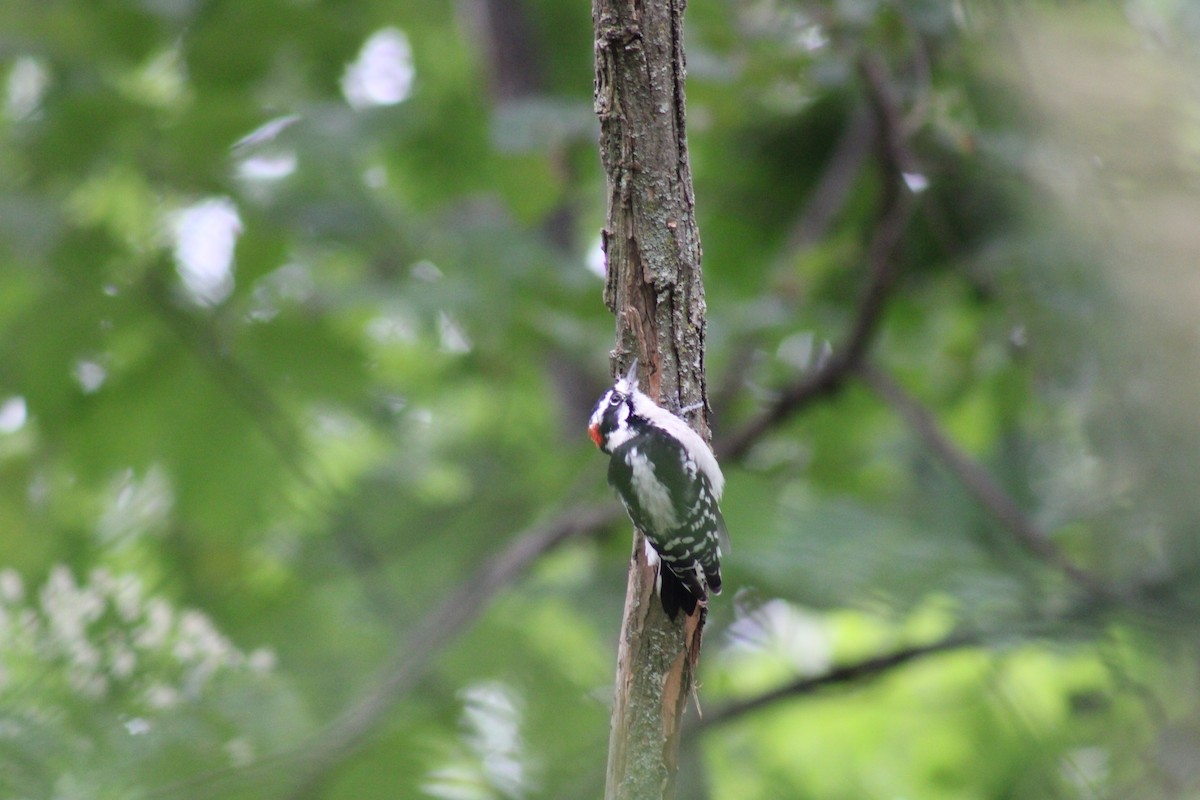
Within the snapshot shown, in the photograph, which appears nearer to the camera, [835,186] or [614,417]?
[614,417]

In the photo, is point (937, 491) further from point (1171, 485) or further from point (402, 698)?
point (402, 698)

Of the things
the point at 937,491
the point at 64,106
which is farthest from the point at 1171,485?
the point at 64,106

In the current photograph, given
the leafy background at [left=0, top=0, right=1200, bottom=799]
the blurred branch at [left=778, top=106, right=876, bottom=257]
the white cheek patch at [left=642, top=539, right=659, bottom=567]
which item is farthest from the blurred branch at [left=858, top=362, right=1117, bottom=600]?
the white cheek patch at [left=642, top=539, right=659, bottom=567]

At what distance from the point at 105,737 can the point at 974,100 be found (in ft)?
10.8

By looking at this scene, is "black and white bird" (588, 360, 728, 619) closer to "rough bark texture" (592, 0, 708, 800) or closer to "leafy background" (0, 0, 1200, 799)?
"rough bark texture" (592, 0, 708, 800)

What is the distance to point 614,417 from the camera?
125 inches

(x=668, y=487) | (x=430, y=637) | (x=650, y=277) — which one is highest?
(x=650, y=277)

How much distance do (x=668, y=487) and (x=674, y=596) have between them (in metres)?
0.77

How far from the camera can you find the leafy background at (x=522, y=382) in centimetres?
199

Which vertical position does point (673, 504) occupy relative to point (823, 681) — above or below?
above

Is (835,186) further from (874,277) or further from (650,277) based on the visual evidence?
(650,277)

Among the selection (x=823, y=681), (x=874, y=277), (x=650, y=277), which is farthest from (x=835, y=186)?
(x=650, y=277)

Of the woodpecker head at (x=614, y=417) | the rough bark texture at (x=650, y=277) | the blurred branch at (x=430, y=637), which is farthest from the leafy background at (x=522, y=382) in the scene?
the woodpecker head at (x=614, y=417)

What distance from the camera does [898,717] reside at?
225 inches
